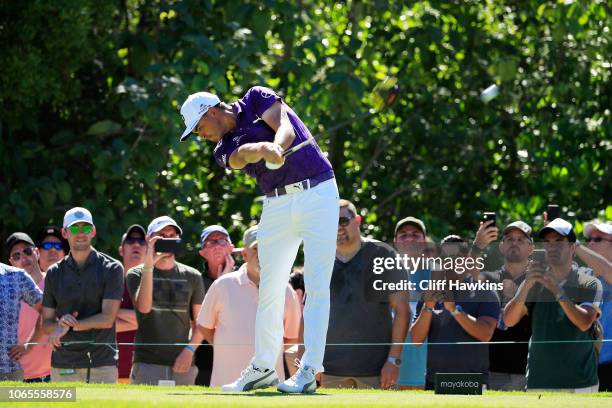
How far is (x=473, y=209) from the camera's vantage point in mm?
20391

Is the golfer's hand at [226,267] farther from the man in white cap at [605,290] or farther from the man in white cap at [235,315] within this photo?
the man in white cap at [605,290]

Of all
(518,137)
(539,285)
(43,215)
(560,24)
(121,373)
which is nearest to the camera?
(539,285)

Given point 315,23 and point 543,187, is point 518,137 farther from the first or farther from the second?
point 315,23

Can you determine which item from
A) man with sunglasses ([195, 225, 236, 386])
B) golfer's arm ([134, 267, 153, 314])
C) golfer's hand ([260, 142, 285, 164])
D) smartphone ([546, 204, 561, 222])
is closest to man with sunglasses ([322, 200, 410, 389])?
smartphone ([546, 204, 561, 222])

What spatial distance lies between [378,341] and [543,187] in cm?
936

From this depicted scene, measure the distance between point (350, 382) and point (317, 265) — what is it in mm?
2295

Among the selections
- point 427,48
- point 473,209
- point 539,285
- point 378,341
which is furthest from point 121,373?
point 473,209

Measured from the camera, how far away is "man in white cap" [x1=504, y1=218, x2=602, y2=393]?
958 centimetres

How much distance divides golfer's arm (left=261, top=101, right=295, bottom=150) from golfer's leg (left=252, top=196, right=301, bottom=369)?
0.49 m

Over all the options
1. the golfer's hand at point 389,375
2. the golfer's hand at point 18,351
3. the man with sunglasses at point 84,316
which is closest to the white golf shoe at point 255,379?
the golfer's hand at point 389,375

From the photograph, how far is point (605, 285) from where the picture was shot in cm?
980

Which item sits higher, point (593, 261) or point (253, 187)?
point (253, 187)

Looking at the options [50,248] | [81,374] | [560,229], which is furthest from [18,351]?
[560,229]

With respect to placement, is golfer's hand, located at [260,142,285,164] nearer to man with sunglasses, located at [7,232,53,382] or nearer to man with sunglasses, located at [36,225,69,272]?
man with sunglasses, located at [7,232,53,382]
